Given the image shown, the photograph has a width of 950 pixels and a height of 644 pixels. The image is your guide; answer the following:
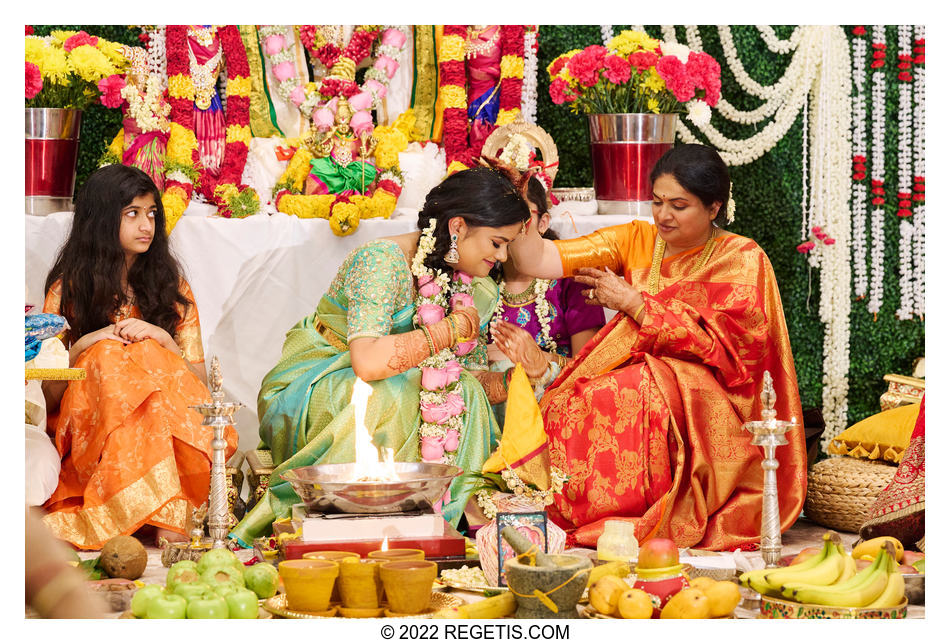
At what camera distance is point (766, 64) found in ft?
21.8

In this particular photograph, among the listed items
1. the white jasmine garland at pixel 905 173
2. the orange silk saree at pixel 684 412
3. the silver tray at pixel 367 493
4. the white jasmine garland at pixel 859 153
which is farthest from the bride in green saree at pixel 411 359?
the white jasmine garland at pixel 905 173

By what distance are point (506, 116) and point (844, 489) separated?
251cm

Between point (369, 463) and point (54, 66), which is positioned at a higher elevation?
point (54, 66)

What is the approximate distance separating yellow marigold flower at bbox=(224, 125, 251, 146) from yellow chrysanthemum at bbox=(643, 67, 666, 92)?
203cm

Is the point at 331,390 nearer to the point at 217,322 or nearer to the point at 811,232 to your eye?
the point at 217,322

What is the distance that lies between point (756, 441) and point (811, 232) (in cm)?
319

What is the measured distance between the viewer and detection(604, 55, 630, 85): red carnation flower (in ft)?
18.3

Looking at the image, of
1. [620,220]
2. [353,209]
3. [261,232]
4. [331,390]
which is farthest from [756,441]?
[261,232]

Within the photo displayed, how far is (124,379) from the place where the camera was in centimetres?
448

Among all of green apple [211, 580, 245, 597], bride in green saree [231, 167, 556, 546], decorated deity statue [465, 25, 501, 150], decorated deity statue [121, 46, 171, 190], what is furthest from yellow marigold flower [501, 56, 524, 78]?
green apple [211, 580, 245, 597]

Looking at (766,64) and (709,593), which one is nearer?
(709,593)

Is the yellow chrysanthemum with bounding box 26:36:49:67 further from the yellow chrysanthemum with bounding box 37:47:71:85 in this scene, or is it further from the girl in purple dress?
the girl in purple dress

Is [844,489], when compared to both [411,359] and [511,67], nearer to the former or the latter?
[411,359]

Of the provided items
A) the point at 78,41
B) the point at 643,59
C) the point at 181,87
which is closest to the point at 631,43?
the point at 643,59
